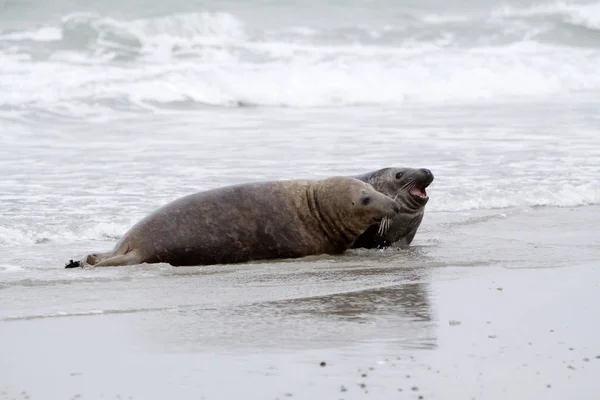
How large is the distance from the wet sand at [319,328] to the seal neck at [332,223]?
0.57ft

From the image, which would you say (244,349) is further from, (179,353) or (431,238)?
(431,238)

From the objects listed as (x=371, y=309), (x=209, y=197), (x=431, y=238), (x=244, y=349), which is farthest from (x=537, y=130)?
(x=244, y=349)

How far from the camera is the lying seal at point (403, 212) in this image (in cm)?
790

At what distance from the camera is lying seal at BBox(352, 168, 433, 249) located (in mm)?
7902

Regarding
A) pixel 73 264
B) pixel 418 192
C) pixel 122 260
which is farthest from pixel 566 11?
pixel 73 264

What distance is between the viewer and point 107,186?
1037 centimetres

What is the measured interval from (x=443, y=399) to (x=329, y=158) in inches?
322

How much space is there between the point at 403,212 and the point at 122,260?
210cm

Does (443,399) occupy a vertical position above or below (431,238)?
above

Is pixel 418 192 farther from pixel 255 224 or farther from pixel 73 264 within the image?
pixel 73 264

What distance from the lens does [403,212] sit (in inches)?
313

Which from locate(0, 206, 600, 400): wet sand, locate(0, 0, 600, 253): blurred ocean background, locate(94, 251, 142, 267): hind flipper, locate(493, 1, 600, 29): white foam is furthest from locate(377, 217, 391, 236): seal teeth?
locate(493, 1, 600, 29): white foam

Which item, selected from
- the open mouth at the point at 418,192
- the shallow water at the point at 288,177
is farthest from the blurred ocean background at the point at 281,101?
the open mouth at the point at 418,192

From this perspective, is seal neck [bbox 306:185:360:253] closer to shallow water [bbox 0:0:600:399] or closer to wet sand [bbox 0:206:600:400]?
wet sand [bbox 0:206:600:400]
